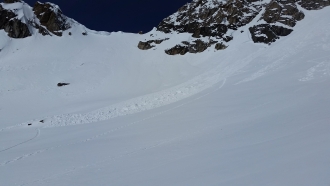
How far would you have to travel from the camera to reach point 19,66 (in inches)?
1528

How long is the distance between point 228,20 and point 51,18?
40.2 metres

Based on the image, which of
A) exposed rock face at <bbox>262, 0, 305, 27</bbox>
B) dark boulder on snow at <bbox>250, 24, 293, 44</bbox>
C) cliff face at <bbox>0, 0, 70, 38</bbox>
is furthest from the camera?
cliff face at <bbox>0, 0, 70, 38</bbox>

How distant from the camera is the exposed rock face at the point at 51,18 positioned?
51.5 metres

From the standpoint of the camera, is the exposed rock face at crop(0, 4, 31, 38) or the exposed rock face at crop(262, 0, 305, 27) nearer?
the exposed rock face at crop(262, 0, 305, 27)

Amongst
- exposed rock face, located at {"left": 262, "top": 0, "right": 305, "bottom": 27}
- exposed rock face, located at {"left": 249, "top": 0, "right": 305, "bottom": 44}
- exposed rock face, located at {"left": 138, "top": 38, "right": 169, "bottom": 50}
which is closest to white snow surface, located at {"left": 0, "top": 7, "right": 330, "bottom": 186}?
exposed rock face, located at {"left": 249, "top": 0, "right": 305, "bottom": 44}

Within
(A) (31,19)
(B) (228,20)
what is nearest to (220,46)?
(B) (228,20)

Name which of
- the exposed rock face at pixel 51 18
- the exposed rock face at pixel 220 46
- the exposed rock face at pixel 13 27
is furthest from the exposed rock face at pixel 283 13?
the exposed rock face at pixel 13 27

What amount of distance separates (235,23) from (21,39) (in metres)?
44.3

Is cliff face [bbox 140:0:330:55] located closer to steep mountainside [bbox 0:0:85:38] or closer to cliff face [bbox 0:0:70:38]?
steep mountainside [bbox 0:0:85:38]

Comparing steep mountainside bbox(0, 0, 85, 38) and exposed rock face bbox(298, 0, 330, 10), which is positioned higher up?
exposed rock face bbox(298, 0, 330, 10)

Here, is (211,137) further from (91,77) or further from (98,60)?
(98,60)

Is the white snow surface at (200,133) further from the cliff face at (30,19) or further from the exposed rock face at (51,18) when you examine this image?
the exposed rock face at (51,18)

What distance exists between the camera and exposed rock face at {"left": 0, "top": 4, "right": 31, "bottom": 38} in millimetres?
47625

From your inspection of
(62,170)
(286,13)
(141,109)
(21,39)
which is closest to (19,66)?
(21,39)
